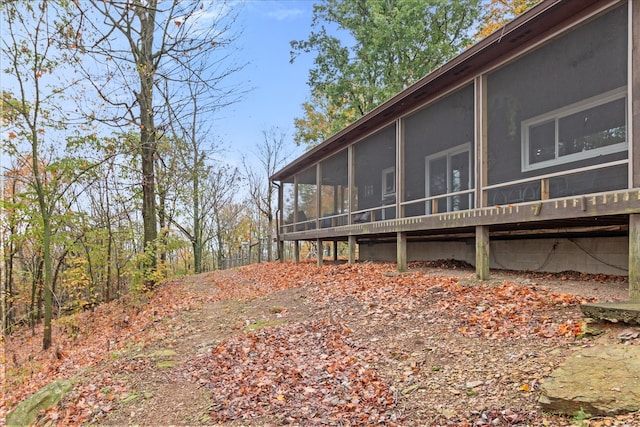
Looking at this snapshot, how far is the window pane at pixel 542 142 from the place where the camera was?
279 inches

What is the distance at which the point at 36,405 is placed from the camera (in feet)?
15.7

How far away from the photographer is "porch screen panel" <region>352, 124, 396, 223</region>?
33.8 feet

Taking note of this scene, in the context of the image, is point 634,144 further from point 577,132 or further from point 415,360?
point 415,360

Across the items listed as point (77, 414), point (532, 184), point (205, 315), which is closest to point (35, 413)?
point (77, 414)

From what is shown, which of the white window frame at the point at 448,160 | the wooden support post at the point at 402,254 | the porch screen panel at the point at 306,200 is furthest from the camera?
the porch screen panel at the point at 306,200

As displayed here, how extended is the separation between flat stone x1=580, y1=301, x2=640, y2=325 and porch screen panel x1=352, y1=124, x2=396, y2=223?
6.44 metres

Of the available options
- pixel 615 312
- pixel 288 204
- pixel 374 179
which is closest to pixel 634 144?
pixel 615 312

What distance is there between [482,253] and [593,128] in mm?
2738

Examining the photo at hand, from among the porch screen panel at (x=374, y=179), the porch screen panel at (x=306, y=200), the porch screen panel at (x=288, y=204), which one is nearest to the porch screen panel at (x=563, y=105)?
the porch screen panel at (x=374, y=179)

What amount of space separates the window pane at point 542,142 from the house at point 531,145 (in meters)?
0.02

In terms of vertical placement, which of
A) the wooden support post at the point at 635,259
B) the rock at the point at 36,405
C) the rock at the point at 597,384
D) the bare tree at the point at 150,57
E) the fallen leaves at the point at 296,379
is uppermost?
the bare tree at the point at 150,57

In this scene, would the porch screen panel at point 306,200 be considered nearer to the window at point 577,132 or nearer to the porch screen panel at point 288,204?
the porch screen panel at point 288,204

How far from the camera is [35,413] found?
4691 mm

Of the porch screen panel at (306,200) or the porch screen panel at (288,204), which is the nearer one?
the porch screen panel at (306,200)
